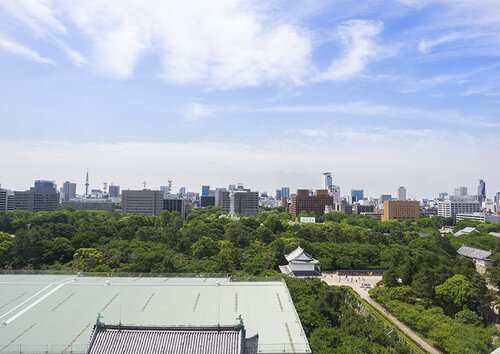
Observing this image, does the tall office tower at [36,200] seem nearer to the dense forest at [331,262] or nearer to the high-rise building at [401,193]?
the dense forest at [331,262]

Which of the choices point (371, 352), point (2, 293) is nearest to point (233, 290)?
point (371, 352)

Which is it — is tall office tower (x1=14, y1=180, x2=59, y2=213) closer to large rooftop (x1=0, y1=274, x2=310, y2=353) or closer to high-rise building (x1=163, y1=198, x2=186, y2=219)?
high-rise building (x1=163, y1=198, x2=186, y2=219)

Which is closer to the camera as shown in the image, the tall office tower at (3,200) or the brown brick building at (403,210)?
the tall office tower at (3,200)

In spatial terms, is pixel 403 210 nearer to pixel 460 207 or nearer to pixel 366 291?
pixel 460 207

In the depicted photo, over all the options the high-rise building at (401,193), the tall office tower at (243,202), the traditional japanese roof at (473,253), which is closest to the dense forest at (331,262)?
the traditional japanese roof at (473,253)

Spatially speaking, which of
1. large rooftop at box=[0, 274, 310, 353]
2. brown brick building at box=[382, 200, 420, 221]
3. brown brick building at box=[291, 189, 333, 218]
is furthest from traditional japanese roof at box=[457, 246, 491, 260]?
brown brick building at box=[291, 189, 333, 218]

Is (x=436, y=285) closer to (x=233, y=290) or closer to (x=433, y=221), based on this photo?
(x=233, y=290)
